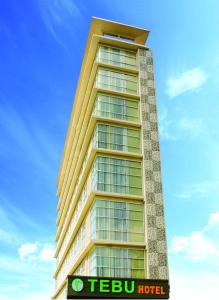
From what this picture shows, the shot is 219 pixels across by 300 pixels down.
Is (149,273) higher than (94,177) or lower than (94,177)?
lower

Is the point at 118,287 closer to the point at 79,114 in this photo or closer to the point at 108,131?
the point at 108,131

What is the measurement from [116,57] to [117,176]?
12.1 m

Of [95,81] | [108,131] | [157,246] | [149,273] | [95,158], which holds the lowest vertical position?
[149,273]

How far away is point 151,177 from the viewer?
1096 inches

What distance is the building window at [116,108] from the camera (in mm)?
30047

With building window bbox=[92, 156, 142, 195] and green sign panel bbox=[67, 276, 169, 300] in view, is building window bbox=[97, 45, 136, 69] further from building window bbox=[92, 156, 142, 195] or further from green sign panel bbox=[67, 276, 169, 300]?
green sign panel bbox=[67, 276, 169, 300]

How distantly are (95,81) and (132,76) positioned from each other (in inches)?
138

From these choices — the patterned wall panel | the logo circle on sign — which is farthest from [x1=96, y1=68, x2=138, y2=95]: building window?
the logo circle on sign

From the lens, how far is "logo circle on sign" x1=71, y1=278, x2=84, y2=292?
20688mm

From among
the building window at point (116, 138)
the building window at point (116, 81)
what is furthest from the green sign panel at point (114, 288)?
the building window at point (116, 81)

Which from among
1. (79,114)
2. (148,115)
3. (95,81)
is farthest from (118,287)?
(79,114)

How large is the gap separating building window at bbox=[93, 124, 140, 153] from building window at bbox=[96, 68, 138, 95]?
4.01 m

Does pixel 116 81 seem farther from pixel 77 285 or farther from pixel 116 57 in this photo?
pixel 77 285

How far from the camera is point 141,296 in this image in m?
21.3
